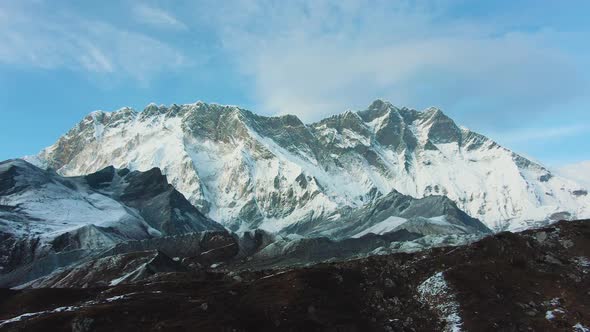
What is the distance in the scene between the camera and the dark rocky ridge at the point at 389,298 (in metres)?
111

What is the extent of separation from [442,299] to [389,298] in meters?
10.5

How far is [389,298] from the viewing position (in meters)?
125

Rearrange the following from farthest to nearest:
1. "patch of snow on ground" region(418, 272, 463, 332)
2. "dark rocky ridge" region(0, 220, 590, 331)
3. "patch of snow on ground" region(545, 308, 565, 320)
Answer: "dark rocky ridge" region(0, 220, 590, 331)
"patch of snow on ground" region(418, 272, 463, 332)
"patch of snow on ground" region(545, 308, 565, 320)

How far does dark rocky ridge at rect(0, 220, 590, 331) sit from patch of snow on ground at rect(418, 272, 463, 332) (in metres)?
0.34

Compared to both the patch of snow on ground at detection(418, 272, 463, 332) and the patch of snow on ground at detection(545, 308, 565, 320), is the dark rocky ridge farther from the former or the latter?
the patch of snow on ground at detection(418, 272, 463, 332)

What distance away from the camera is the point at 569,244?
141m

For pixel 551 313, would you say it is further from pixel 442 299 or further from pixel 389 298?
pixel 389 298

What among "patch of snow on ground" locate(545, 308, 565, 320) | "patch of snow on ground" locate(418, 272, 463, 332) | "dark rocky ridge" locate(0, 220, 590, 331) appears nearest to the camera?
"patch of snow on ground" locate(545, 308, 565, 320)

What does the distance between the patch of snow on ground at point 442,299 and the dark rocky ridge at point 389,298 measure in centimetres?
34

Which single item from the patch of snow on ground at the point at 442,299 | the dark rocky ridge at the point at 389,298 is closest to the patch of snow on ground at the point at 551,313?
the dark rocky ridge at the point at 389,298

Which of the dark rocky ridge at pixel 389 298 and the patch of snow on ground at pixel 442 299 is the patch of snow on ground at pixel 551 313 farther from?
the patch of snow on ground at pixel 442 299

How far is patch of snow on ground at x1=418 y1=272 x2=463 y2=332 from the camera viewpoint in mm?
110562

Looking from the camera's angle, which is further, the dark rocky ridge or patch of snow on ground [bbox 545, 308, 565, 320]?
the dark rocky ridge

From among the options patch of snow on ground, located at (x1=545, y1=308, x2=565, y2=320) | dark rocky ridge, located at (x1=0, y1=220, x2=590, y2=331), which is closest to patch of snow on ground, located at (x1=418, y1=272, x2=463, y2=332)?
dark rocky ridge, located at (x1=0, y1=220, x2=590, y2=331)
